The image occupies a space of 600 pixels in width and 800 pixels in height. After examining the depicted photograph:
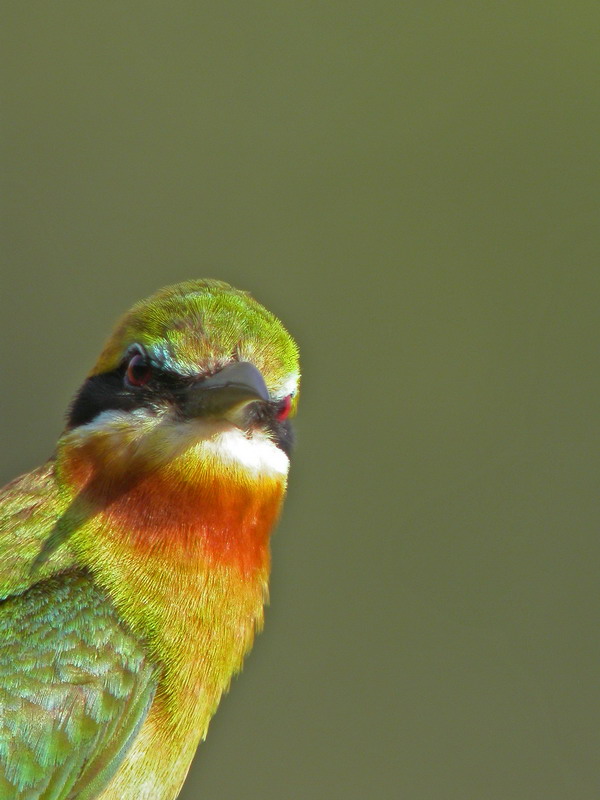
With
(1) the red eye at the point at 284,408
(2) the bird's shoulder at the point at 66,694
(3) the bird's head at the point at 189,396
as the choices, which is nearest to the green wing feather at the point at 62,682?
(2) the bird's shoulder at the point at 66,694

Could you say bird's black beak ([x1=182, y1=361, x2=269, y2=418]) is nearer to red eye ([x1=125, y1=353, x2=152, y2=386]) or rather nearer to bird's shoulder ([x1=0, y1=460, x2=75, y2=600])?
red eye ([x1=125, y1=353, x2=152, y2=386])

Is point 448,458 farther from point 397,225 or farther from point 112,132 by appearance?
point 112,132

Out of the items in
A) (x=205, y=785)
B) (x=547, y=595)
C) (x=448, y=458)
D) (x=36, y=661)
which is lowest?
(x=205, y=785)

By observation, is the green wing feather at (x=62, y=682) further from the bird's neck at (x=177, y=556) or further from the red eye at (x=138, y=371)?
the red eye at (x=138, y=371)

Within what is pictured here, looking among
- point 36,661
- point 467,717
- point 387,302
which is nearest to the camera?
point 36,661

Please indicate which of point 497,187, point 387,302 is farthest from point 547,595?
point 497,187

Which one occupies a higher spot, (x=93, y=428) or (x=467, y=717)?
(x=93, y=428)

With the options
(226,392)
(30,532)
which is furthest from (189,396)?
(30,532)
